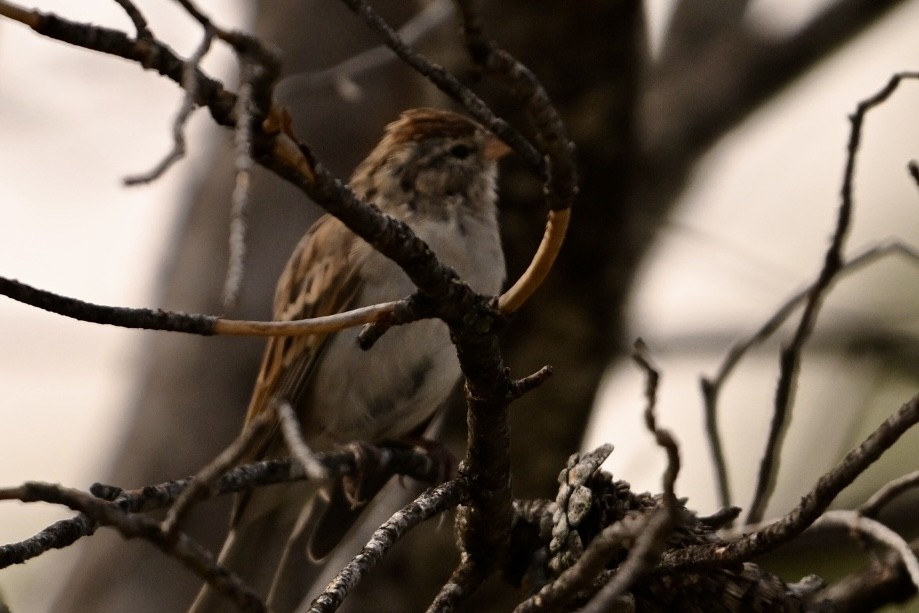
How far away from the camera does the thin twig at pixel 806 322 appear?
95.7 inches

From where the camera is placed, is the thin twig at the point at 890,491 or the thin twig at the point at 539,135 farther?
the thin twig at the point at 890,491

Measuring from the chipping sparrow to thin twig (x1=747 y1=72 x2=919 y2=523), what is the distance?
1338 mm

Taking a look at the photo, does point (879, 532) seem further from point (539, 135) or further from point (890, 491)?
point (539, 135)

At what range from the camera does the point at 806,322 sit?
2826 millimetres

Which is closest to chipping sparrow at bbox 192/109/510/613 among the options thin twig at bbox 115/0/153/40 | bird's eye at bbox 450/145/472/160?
bird's eye at bbox 450/145/472/160

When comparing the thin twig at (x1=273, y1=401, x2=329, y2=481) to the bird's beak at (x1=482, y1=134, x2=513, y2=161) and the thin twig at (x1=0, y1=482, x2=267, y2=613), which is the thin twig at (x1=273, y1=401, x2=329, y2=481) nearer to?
the thin twig at (x1=0, y1=482, x2=267, y2=613)

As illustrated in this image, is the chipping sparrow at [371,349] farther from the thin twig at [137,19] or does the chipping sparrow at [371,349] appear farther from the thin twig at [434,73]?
the thin twig at [137,19]

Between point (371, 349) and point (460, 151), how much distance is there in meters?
0.87

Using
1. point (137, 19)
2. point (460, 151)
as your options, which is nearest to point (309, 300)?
point (460, 151)

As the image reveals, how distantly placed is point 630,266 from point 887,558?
213cm

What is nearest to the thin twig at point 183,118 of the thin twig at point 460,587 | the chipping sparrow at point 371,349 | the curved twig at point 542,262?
the curved twig at point 542,262

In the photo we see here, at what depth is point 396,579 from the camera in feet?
14.5

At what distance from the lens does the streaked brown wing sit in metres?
4.19

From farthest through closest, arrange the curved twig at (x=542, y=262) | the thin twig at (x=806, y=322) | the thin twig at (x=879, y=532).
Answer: the thin twig at (x=806, y=322) → the thin twig at (x=879, y=532) → the curved twig at (x=542, y=262)
